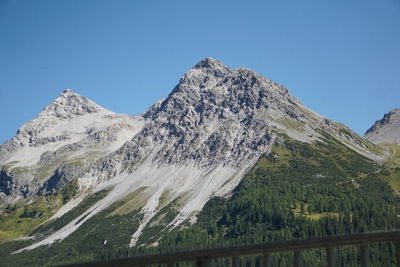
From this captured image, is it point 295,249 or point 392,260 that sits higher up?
point 295,249

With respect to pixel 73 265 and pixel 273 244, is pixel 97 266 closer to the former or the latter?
pixel 73 265

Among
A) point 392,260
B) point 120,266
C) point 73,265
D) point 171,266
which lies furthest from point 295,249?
point 392,260

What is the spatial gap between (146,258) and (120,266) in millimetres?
897

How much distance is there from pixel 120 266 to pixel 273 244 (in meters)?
5.17

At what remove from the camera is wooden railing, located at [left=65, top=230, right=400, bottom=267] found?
1631 centimetres

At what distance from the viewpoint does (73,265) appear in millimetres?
16750

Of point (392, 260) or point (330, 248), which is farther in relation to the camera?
point (392, 260)

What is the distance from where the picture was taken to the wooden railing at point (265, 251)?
16312 mm

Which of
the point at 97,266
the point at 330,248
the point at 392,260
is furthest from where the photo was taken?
the point at 392,260

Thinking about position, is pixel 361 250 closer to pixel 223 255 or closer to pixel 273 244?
pixel 273 244

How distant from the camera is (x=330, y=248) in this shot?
57.3 feet

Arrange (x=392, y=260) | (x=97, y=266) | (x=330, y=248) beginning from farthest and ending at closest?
(x=392, y=260) → (x=330, y=248) → (x=97, y=266)

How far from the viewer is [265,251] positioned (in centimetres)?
1694

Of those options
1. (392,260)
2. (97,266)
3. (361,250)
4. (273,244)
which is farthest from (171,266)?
(392,260)
